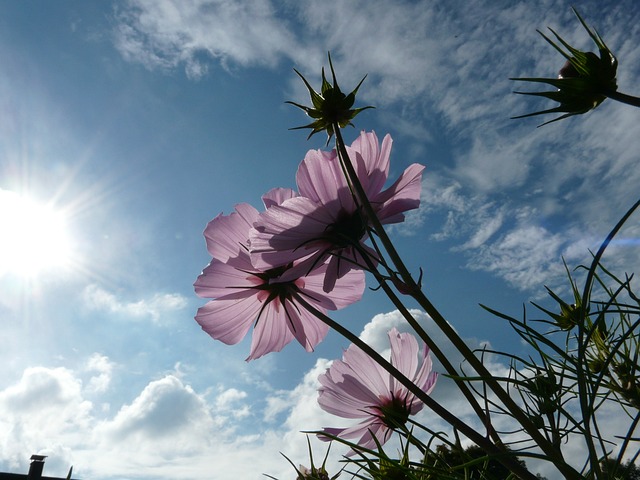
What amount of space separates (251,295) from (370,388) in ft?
0.64

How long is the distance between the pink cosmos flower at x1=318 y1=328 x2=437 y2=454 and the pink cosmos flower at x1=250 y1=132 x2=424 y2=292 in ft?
0.52

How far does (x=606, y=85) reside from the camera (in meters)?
0.36

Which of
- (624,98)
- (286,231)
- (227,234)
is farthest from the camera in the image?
(227,234)

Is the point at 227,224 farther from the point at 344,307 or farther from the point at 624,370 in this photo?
the point at 624,370

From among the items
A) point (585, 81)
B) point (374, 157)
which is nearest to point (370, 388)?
point (374, 157)

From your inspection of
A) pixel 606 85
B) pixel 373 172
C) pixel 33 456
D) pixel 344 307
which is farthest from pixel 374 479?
pixel 33 456

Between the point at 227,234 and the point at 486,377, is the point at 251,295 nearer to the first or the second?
the point at 227,234

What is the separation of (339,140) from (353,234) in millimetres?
135

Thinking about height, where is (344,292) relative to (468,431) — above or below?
above

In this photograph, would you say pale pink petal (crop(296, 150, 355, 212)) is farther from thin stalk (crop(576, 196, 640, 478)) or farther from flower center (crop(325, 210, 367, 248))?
thin stalk (crop(576, 196, 640, 478))

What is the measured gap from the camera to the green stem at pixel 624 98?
11.2 inches

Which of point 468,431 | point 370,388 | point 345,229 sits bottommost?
point 468,431

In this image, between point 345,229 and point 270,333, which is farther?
point 270,333

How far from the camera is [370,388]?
674mm
